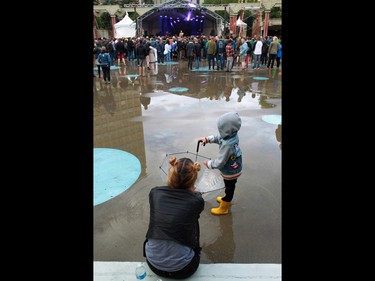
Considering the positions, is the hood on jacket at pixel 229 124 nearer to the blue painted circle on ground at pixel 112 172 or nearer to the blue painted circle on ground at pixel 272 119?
the blue painted circle on ground at pixel 112 172

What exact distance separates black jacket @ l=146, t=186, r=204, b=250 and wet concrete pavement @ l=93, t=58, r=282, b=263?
745 millimetres

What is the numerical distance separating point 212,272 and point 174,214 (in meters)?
0.71

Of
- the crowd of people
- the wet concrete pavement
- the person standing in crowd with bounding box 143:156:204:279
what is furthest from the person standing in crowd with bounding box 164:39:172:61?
the person standing in crowd with bounding box 143:156:204:279

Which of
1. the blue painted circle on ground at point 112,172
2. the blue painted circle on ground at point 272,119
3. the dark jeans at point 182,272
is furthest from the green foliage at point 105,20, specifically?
the dark jeans at point 182,272

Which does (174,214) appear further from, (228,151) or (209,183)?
(209,183)

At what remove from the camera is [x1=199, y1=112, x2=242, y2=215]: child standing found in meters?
3.15

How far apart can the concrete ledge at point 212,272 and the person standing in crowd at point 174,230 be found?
128mm

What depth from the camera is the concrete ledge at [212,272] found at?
2453 millimetres

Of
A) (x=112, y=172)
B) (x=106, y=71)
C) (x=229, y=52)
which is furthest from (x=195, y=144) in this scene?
(x=229, y=52)

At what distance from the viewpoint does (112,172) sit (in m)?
4.69
